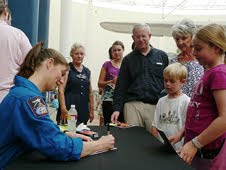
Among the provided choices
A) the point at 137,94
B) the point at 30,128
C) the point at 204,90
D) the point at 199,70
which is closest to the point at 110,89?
the point at 137,94

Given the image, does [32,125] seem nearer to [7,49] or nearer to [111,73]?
[7,49]

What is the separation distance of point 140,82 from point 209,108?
1.05m

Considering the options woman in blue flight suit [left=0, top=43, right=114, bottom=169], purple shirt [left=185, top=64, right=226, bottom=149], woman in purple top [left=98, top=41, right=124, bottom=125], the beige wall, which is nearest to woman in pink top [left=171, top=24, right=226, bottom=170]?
purple shirt [left=185, top=64, right=226, bottom=149]

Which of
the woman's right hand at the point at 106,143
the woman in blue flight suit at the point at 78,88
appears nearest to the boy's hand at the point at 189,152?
the woman's right hand at the point at 106,143

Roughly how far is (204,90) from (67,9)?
15.5 feet

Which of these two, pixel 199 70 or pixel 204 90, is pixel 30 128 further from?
pixel 199 70

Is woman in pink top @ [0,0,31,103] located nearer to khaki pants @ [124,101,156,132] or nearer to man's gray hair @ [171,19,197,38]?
khaki pants @ [124,101,156,132]

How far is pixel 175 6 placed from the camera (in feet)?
38.8

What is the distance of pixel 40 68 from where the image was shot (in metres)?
1.33

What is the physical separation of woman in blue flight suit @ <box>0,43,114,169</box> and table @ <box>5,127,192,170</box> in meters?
0.04

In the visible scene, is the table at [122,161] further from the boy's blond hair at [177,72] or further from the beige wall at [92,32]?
the beige wall at [92,32]

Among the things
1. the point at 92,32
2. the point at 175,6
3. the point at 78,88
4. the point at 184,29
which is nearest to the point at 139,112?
the point at 184,29

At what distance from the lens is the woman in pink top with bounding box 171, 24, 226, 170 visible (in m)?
1.38

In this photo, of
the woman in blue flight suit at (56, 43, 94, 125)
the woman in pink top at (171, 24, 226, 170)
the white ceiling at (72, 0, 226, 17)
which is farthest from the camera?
the white ceiling at (72, 0, 226, 17)
